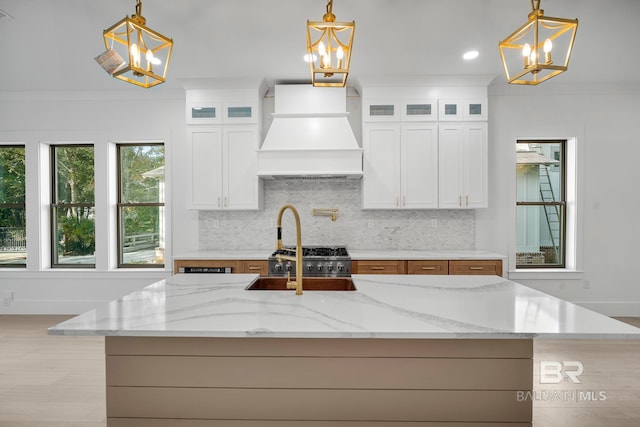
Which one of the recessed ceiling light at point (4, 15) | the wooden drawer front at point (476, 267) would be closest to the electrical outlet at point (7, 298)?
the recessed ceiling light at point (4, 15)

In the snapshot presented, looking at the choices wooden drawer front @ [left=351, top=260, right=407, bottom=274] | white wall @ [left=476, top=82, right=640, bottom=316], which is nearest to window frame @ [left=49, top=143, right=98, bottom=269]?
wooden drawer front @ [left=351, top=260, right=407, bottom=274]

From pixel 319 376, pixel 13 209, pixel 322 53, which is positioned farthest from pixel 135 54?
pixel 13 209

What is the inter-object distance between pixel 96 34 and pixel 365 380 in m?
3.80

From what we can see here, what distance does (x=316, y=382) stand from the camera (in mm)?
1603

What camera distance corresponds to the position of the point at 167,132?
16.3 feet

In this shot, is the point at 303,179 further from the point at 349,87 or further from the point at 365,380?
the point at 365,380

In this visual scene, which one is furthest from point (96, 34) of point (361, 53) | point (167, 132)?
point (361, 53)

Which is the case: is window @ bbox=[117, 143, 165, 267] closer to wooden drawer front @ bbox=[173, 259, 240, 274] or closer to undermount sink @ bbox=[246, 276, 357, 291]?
wooden drawer front @ bbox=[173, 259, 240, 274]

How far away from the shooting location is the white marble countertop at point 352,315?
140 cm

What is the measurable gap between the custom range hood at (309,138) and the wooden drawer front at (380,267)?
3.43ft

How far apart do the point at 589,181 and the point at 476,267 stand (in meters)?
2.17

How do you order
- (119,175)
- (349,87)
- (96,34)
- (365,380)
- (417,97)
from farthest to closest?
(119,175), (349,87), (417,97), (96,34), (365,380)

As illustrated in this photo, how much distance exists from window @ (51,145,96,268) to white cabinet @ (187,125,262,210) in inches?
72.5

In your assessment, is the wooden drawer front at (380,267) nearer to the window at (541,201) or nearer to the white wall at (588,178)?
the white wall at (588,178)
